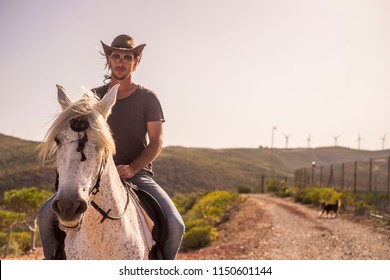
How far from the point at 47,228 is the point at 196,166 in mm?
60245

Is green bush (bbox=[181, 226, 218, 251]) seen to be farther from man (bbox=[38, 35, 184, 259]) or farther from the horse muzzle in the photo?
the horse muzzle

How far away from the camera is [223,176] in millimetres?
65750

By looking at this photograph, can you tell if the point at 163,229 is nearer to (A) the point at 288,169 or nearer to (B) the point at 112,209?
(B) the point at 112,209

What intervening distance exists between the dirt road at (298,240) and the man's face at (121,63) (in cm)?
628

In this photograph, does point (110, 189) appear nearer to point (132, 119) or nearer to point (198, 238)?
point (132, 119)

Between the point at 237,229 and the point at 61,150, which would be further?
the point at 237,229

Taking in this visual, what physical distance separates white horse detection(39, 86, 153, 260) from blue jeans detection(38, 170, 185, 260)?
31 cm

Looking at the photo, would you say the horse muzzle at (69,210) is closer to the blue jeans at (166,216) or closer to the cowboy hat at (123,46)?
the blue jeans at (166,216)

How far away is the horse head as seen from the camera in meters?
2.48

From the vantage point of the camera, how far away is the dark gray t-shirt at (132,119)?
147 inches

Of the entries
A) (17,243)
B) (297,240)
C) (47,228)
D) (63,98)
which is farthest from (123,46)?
(17,243)
